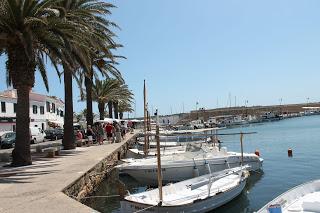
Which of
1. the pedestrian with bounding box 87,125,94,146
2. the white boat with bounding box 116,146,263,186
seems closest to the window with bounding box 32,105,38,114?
the pedestrian with bounding box 87,125,94,146

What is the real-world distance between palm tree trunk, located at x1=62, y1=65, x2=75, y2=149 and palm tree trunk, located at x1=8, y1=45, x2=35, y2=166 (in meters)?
9.38

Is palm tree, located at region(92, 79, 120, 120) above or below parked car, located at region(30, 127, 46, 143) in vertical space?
above

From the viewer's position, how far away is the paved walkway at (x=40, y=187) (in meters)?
10.5

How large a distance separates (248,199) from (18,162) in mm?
10659

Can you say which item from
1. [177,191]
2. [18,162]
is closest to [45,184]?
[177,191]

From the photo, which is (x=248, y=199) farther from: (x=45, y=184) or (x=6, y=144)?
(x=6, y=144)

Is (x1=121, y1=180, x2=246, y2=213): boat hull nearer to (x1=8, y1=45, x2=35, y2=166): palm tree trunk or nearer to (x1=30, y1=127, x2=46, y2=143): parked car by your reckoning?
(x1=8, y1=45, x2=35, y2=166): palm tree trunk

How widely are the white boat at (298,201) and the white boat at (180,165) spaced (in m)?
9.42

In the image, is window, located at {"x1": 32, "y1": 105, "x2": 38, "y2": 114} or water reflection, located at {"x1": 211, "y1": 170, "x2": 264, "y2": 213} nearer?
water reflection, located at {"x1": 211, "y1": 170, "x2": 264, "y2": 213}

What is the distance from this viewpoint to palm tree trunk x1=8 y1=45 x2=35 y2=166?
19812mm

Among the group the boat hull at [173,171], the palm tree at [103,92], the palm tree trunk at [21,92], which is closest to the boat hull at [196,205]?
the boat hull at [173,171]

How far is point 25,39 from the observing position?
1836 cm

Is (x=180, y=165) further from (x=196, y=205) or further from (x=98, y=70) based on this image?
(x=98, y=70)

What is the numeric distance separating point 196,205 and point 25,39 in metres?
10.4
